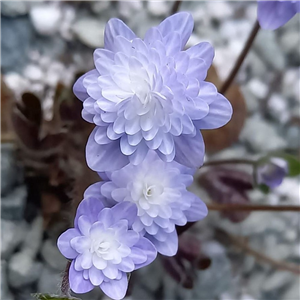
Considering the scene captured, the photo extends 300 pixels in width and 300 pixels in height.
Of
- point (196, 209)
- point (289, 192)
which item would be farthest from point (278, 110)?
point (196, 209)

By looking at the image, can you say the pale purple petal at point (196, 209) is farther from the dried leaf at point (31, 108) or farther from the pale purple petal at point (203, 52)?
the dried leaf at point (31, 108)

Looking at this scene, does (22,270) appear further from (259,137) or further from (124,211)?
(259,137)

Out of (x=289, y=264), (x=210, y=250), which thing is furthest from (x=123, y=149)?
(x=289, y=264)

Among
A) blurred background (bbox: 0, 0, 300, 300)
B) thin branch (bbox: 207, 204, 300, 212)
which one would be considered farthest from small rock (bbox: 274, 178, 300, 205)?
thin branch (bbox: 207, 204, 300, 212)

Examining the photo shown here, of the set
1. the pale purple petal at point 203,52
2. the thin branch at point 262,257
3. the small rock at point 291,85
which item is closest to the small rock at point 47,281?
the thin branch at point 262,257

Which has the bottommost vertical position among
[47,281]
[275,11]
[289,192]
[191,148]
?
[47,281]

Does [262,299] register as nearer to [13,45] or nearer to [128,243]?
[128,243]
